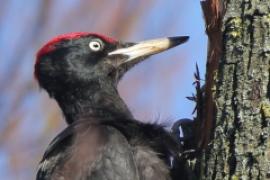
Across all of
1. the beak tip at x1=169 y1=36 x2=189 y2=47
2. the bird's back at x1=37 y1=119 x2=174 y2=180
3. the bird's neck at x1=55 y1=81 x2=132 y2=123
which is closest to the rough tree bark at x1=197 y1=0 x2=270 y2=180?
the bird's back at x1=37 y1=119 x2=174 y2=180

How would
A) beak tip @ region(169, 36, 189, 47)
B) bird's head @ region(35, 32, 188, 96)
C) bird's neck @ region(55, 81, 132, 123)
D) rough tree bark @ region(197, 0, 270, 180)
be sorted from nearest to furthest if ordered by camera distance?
rough tree bark @ region(197, 0, 270, 180), beak tip @ region(169, 36, 189, 47), bird's neck @ region(55, 81, 132, 123), bird's head @ region(35, 32, 188, 96)

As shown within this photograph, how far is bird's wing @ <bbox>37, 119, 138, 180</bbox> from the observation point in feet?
9.64

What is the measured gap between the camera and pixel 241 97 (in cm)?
241

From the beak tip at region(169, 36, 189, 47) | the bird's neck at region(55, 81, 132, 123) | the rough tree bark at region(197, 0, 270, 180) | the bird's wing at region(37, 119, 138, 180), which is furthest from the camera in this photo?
the bird's neck at region(55, 81, 132, 123)

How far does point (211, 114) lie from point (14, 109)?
49.9 inches

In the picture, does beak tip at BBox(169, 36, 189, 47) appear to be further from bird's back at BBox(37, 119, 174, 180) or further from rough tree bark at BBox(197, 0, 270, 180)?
rough tree bark at BBox(197, 0, 270, 180)

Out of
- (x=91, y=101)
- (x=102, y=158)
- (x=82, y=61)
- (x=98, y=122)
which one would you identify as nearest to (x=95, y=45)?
(x=82, y=61)

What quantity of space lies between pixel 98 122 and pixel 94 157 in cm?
42

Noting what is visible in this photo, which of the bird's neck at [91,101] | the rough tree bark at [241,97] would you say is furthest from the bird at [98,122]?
the rough tree bark at [241,97]

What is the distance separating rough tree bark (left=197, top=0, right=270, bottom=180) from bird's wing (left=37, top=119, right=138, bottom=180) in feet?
1.71

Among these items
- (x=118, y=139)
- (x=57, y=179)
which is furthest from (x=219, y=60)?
(x=57, y=179)

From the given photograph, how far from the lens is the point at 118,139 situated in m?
3.09

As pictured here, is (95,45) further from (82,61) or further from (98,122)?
(98,122)

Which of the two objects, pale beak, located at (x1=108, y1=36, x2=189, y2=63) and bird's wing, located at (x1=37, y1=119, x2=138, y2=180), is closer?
bird's wing, located at (x1=37, y1=119, x2=138, y2=180)
